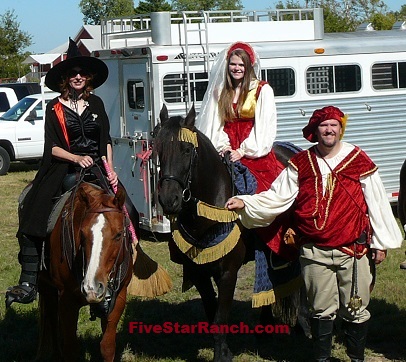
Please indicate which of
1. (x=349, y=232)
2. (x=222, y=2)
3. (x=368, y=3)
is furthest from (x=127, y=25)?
(x=222, y=2)

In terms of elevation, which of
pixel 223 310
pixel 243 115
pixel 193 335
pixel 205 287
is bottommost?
pixel 193 335

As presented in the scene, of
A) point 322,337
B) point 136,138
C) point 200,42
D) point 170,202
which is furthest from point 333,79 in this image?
point 170,202

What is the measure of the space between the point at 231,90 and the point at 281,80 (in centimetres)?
548

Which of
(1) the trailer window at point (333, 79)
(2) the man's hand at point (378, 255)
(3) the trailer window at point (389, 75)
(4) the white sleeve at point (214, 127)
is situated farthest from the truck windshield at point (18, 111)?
(2) the man's hand at point (378, 255)

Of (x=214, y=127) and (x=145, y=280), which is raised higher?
(x=214, y=127)

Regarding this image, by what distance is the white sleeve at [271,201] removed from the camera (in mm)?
5688

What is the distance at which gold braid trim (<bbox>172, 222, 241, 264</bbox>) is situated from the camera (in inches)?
241

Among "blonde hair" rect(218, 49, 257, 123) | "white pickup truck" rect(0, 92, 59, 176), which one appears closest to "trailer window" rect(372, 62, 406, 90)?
"blonde hair" rect(218, 49, 257, 123)

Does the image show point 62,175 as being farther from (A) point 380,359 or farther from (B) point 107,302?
(A) point 380,359

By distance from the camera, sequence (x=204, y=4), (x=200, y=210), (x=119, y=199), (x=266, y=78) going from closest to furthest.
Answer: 1. (x=119, y=199)
2. (x=200, y=210)
3. (x=266, y=78)
4. (x=204, y=4)

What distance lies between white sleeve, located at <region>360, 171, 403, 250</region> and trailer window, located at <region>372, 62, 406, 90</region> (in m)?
7.38

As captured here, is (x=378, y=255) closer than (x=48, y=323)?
Yes

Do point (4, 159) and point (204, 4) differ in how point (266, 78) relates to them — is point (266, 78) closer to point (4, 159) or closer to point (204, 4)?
point (4, 159)

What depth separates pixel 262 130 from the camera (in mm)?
6406
